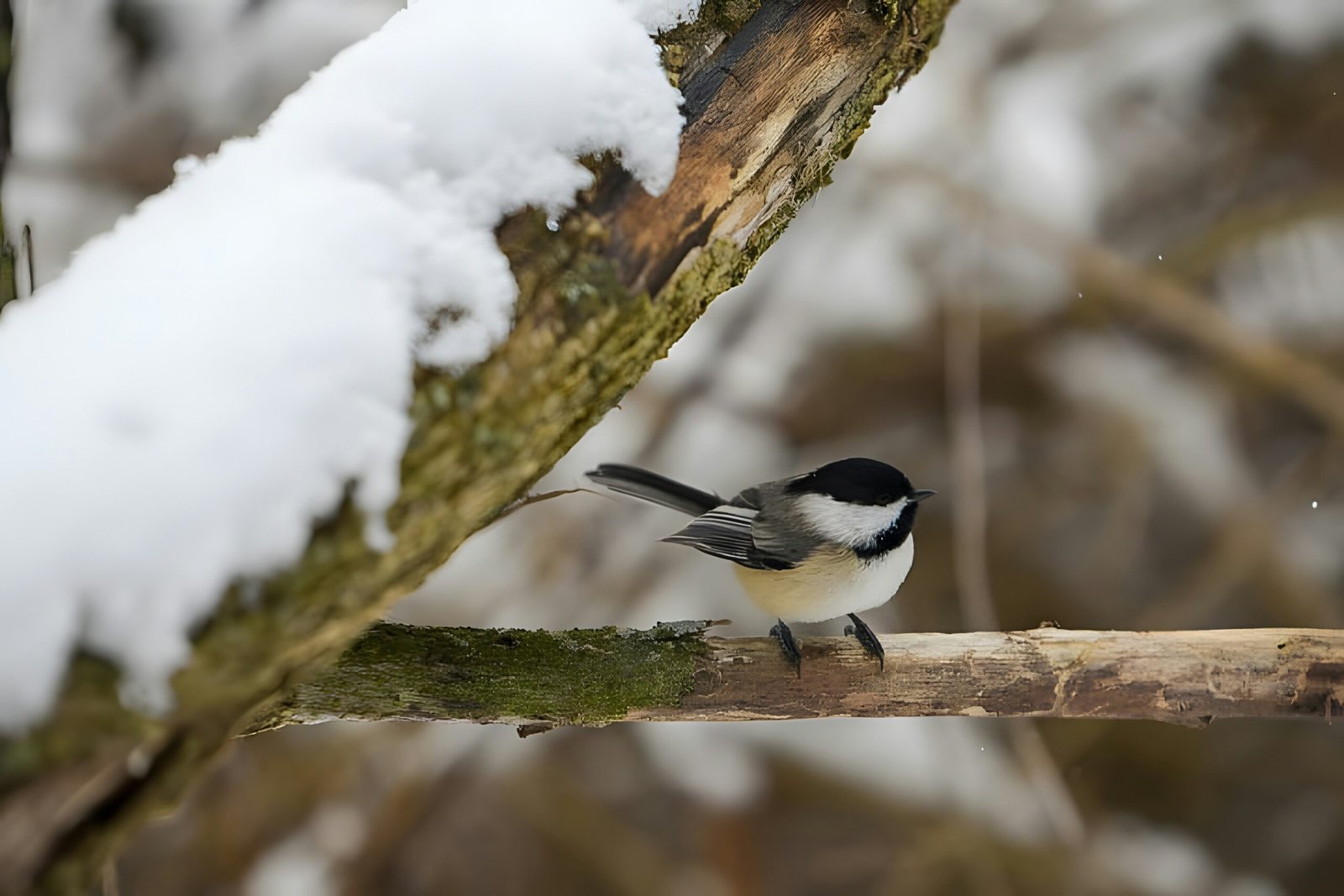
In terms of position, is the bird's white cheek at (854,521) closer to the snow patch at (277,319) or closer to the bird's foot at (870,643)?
the bird's foot at (870,643)

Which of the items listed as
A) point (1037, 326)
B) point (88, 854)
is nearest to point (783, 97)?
point (88, 854)

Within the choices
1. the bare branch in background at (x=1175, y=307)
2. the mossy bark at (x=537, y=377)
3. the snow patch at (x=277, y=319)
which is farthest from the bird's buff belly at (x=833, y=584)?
the bare branch in background at (x=1175, y=307)

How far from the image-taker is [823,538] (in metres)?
1.39

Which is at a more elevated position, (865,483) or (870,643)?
(865,483)

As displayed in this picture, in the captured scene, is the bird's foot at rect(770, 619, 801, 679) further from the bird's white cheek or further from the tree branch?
the bird's white cheek

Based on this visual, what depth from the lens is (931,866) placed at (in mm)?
2385

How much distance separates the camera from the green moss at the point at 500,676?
1005mm

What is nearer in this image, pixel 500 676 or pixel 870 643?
pixel 500 676

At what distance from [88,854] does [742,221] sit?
0.68m

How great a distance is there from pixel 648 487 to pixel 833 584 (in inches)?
13.0

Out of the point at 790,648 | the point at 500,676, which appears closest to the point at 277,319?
the point at 500,676

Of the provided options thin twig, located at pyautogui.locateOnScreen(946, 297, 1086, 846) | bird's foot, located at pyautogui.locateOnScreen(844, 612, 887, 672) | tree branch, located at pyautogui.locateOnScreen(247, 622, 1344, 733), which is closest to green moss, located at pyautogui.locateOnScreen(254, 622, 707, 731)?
tree branch, located at pyautogui.locateOnScreen(247, 622, 1344, 733)

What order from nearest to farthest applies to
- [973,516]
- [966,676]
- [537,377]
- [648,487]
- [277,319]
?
1. [277,319]
2. [537,377]
3. [966,676]
4. [648,487]
5. [973,516]

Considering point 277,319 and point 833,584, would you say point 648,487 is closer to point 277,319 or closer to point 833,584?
point 833,584
